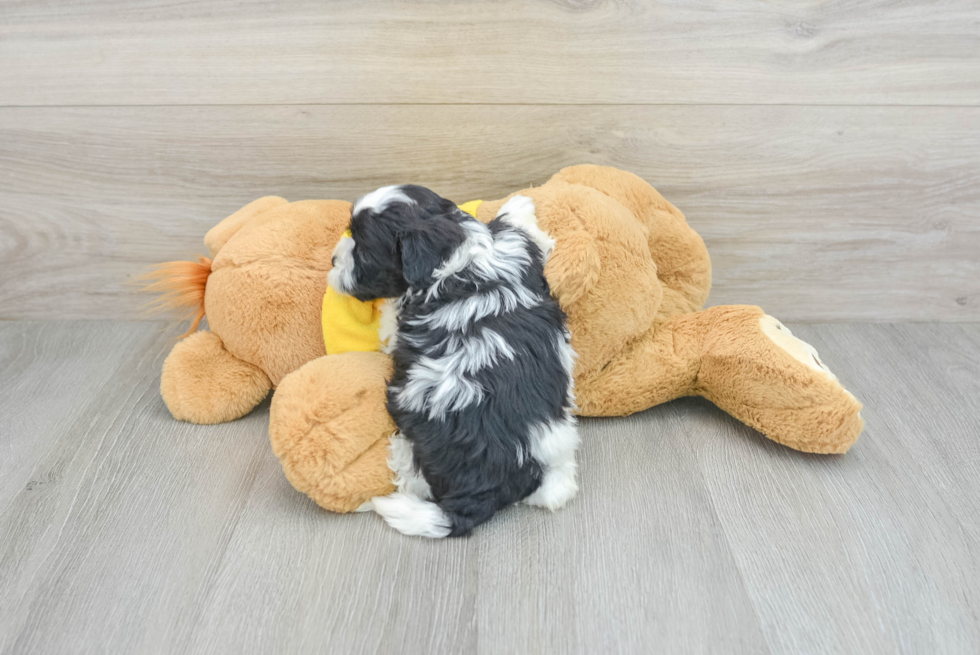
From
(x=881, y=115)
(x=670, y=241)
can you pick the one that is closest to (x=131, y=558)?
(x=670, y=241)

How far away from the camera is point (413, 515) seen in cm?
105

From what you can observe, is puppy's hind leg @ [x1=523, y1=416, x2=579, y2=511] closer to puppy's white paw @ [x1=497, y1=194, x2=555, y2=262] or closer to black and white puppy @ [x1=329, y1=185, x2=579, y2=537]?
black and white puppy @ [x1=329, y1=185, x2=579, y2=537]

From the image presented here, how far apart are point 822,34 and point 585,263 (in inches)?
30.0

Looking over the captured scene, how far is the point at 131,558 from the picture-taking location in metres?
1.03

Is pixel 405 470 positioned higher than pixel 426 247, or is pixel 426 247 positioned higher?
pixel 426 247

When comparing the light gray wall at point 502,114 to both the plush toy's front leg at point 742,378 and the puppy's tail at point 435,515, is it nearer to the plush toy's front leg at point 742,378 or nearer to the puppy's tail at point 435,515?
the plush toy's front leg at point 742,378

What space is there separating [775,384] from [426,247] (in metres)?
0.66

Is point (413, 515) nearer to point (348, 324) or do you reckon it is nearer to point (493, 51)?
point (348, 324)

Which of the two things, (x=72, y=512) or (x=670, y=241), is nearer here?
(x=72, y=512)

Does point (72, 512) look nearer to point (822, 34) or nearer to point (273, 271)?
point (273, 271)

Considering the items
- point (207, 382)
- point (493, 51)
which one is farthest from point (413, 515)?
point (493, 51)

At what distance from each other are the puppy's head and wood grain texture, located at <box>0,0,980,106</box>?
0.48m

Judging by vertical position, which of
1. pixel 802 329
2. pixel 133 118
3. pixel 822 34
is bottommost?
pixel 802 329

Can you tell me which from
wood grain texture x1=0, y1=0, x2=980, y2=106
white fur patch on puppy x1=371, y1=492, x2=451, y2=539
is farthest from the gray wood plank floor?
wood grain texture x1=0, y1=0, x2=980, y2=106
